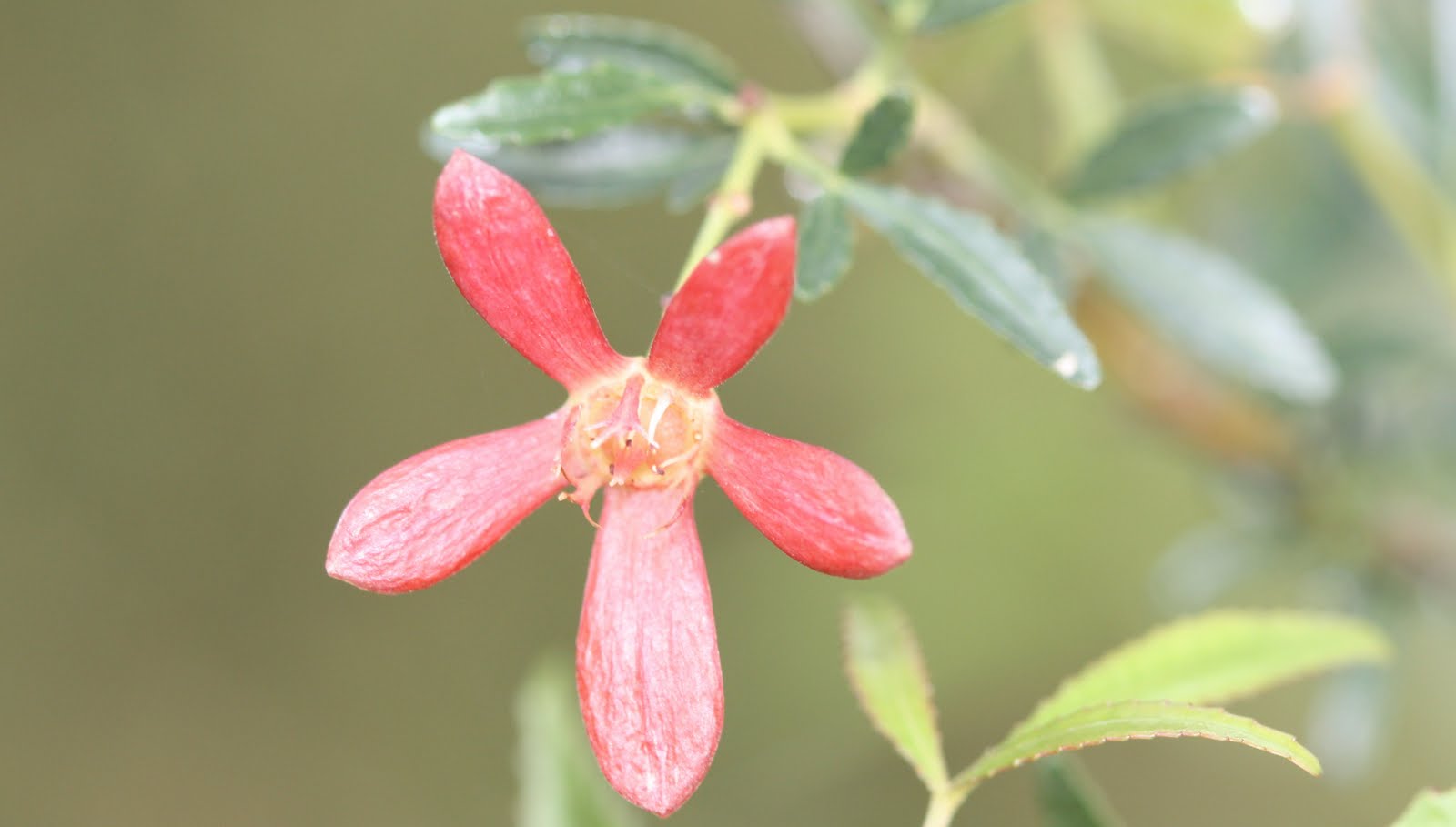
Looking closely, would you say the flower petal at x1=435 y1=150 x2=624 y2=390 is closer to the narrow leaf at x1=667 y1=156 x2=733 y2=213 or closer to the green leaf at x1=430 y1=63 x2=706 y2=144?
the green leaf at x1=430 y1=63 x2=706 y2=144

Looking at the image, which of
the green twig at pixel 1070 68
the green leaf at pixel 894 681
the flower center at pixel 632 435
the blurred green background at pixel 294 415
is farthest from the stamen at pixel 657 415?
the blurred green background at pixel 294 415

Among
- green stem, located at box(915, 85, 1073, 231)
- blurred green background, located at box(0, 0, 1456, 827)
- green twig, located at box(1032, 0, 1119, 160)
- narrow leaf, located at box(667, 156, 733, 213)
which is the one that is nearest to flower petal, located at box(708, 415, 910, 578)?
narrow leaf, located at box(667, 156, 733, 213)

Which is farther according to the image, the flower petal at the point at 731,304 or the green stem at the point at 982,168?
the green stem at the point at 982,168

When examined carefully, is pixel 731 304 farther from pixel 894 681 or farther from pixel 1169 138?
pixel 1169 138

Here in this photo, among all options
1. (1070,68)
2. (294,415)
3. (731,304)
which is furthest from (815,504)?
(294,415)

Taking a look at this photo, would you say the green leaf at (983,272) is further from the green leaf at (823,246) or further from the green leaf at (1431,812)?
the green leaf at (1431,812)

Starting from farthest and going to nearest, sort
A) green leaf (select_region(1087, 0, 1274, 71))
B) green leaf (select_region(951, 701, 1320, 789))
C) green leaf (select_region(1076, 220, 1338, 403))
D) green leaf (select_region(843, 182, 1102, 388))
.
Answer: green leaf (select_region(1087, 0, 1274, 71)) < green leaf (select_region(1076, 220, 1338, 403)) < green leaf (select_region(843, 182, 1102, 388)) < green leaf (select_region(951, 701, 1320, 789))
